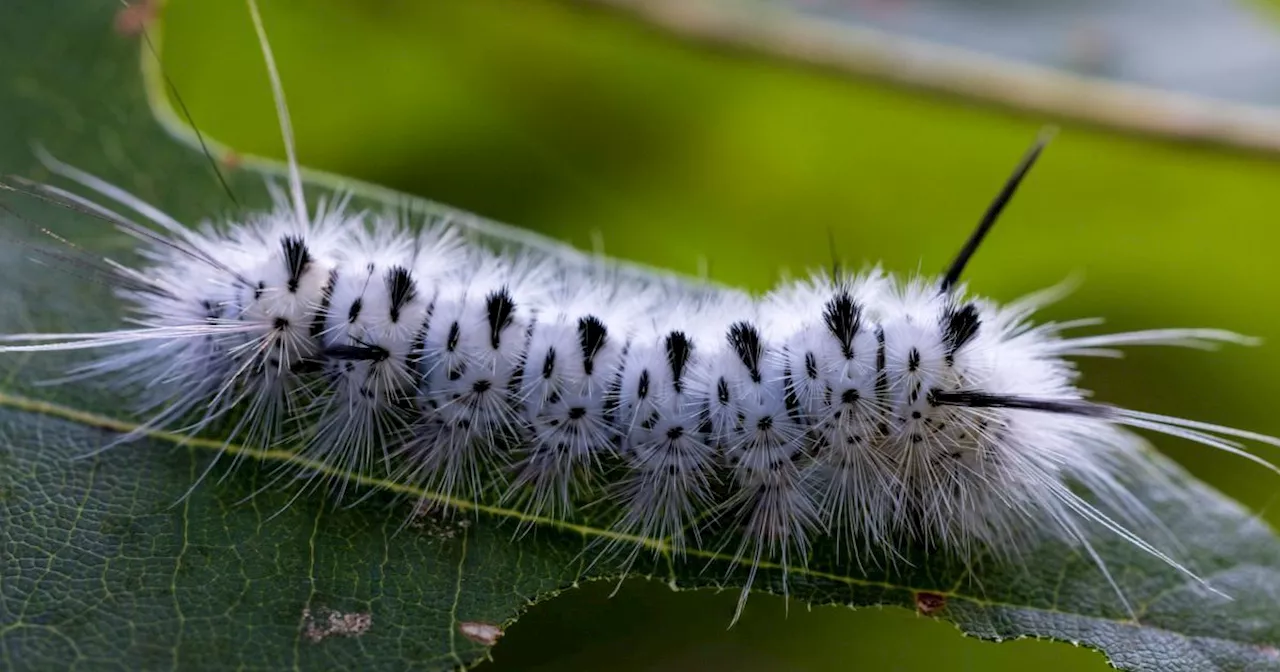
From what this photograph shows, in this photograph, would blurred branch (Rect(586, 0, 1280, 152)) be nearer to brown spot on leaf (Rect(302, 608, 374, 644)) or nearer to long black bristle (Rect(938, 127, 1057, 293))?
long black bristle (Rect(938, 127, 1057, 293))

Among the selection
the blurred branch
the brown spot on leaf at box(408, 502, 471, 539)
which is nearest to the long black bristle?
the blurred branch

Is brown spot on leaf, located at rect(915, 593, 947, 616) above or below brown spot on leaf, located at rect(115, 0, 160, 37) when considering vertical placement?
below

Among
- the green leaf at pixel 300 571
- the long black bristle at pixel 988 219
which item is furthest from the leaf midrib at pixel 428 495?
the long black bristle at pixel 988 219

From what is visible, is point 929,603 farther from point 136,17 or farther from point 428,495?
point 136,17

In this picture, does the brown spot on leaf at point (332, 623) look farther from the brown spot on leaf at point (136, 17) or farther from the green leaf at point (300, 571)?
the brown spot on leaf at point (136, 17)

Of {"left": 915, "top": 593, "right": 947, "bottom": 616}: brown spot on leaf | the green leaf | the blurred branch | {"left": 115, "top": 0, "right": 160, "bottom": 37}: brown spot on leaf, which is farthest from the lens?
the blurred branch

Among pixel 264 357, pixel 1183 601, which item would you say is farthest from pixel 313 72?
pixel 1183 601

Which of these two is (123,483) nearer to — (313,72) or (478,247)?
(478,247)
